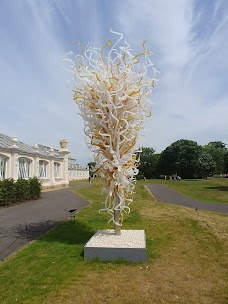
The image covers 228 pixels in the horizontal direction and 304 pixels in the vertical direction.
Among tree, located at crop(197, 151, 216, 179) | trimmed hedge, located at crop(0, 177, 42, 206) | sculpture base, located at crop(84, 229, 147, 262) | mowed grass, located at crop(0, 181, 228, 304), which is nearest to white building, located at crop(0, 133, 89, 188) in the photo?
trimmed hedge, located at crop(0, 177, 42, 206)

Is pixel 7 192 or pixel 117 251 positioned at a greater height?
pixel 7 192

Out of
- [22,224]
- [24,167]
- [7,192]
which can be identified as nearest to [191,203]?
[22,224]

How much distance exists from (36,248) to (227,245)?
550cm

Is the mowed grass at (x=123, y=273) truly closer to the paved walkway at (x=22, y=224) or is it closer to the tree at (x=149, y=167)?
the paved walkway at (x=22, y=224)

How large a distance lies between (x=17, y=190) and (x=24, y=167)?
6.79 metres

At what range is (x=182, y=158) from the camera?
202ft

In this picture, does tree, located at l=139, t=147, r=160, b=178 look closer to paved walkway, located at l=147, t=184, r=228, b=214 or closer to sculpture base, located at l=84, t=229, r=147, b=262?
paved walkway, located at l=147, t=184, r=228, b=214

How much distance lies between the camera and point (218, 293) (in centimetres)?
518

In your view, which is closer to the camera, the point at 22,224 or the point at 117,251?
the point at 117,251

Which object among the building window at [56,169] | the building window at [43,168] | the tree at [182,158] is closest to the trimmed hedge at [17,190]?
the building window at [43,168]

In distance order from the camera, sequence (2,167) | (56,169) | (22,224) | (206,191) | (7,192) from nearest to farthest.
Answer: (22,224)
(7,192)
(2,167)
(206,191)
(56,169)

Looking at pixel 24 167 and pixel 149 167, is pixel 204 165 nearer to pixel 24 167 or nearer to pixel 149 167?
pixel 149 167

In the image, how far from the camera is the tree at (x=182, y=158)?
199 ft

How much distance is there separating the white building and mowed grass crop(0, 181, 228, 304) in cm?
1345
